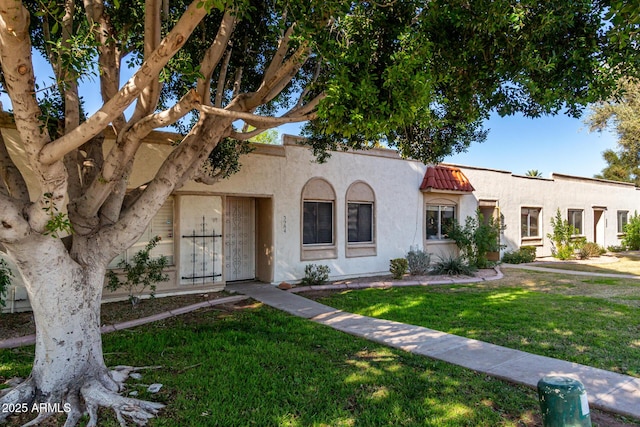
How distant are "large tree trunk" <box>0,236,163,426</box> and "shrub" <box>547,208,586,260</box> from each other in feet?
67.3

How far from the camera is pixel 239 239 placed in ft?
38.8

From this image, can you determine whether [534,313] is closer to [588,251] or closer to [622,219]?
[588,251]

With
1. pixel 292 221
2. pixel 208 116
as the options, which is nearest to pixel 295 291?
pixel 292 221

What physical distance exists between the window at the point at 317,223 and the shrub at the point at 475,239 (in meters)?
5.66

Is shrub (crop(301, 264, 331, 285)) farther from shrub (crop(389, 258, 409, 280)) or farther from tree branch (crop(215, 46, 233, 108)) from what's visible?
tree branch (crop(215, 46, 233, 108))

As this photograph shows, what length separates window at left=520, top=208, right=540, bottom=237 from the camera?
19266 millimetres

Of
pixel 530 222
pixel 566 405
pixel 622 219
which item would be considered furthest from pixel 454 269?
pixel 622 219

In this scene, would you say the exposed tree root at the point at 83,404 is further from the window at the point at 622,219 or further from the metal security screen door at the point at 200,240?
the window at the point at 622,219

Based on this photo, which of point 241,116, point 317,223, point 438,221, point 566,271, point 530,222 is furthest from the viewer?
point 530,222

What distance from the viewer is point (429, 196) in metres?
15.4

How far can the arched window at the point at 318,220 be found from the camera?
12.2 meters

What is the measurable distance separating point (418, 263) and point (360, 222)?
2450 mm

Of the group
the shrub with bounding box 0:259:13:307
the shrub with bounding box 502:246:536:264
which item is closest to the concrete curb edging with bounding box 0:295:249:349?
the shrub with bounding box 0:259:13:307

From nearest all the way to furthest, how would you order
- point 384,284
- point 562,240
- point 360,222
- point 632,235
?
point 384,284 → point 360,222 → point 562,240 → point 632,235
